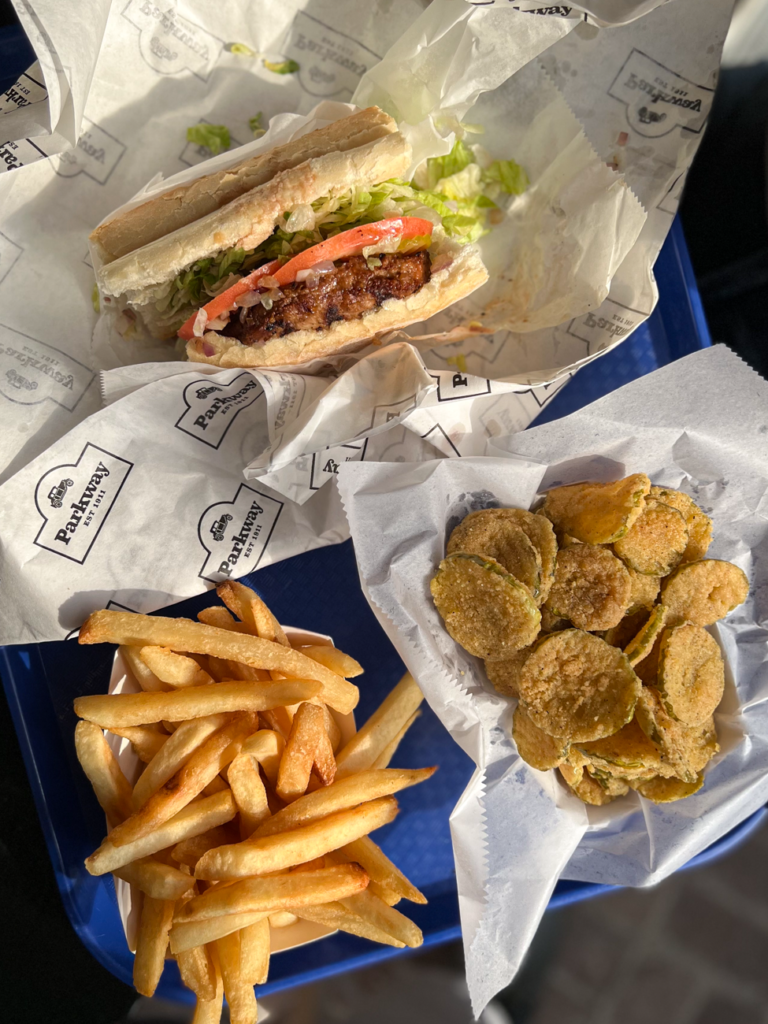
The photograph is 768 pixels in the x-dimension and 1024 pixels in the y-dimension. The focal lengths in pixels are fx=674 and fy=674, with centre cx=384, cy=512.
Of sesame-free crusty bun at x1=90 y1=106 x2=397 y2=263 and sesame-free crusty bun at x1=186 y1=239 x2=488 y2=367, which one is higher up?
sesame-free crusty bun at x1=90 y1=106 x2=397 y2=263

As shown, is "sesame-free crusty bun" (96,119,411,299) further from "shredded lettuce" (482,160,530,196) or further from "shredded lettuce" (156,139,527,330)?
"shredded lettuce" (482,160,530,196)

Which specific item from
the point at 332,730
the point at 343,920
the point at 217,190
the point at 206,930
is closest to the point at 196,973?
the point at 206,930

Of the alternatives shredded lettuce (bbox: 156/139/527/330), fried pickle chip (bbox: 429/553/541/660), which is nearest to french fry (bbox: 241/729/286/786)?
fried pickle chip (bbox: 429/553/541/660)

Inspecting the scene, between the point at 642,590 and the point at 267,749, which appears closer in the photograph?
the point at 267,749

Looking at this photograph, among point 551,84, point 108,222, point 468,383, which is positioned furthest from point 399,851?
point 551,84

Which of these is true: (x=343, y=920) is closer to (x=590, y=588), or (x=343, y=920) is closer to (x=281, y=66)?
(x=590, y=588)

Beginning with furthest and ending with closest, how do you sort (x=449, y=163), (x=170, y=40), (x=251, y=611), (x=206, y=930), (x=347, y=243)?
(x=449, y=163), (x=170, y=40), (x=347, y=243), (x=251, y=611), (x=206, y=930)
